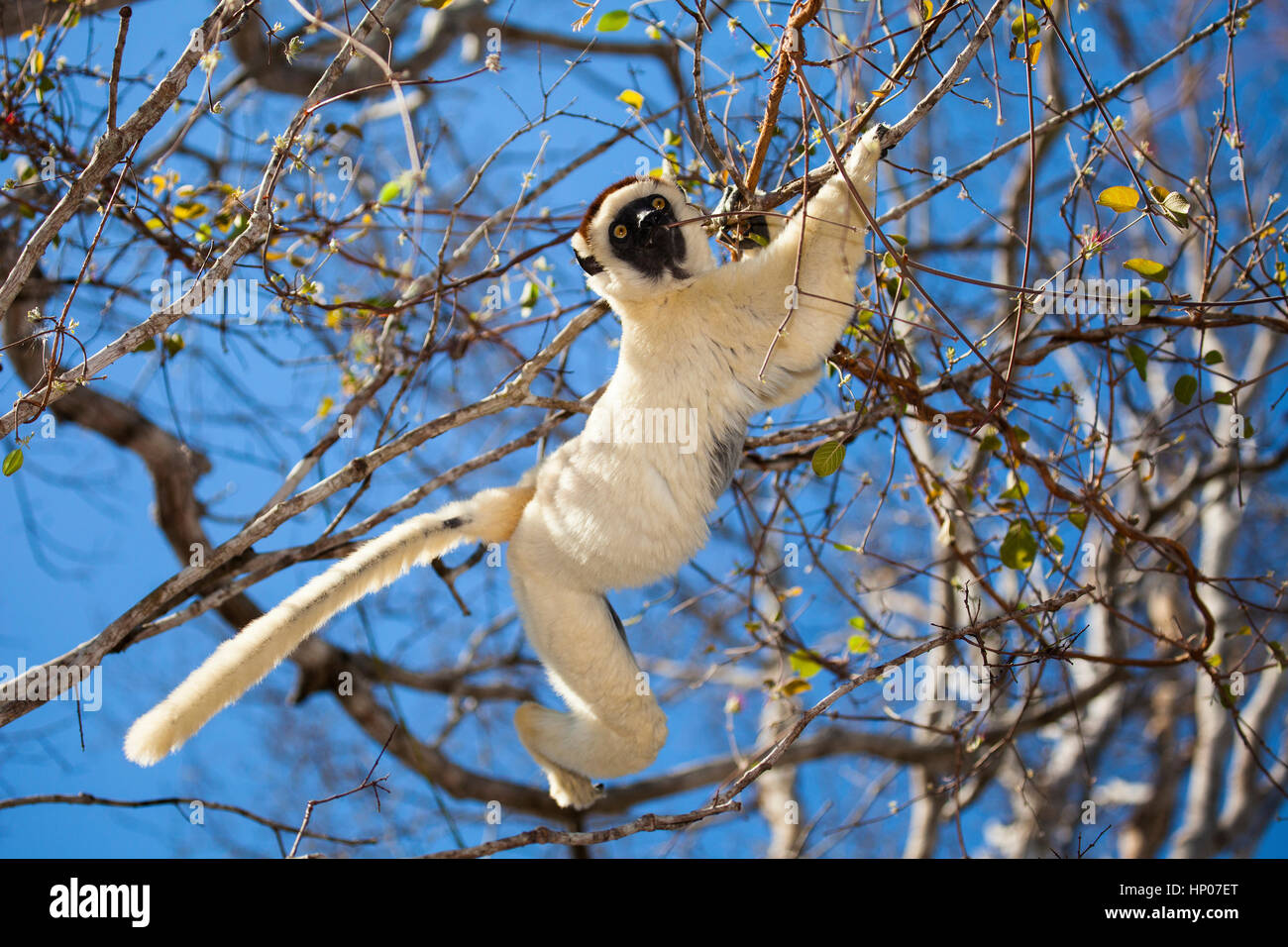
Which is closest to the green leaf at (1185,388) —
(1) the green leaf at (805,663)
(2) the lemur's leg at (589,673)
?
(1) the green leaf at (805,663)

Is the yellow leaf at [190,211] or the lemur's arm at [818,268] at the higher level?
the yellow leaf at [190,211]

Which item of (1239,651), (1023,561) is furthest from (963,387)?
(1239,651)

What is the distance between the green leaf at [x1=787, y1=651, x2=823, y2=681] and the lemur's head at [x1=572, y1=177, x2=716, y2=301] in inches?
50.2

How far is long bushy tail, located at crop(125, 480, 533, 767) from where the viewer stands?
246 cm

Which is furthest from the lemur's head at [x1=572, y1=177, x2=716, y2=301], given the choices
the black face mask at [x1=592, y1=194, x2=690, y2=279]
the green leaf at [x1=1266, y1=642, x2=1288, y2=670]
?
the green leaf at [x1=1266, y1=642, x2=1288, y2=670]

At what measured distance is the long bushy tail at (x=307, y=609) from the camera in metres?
2.46

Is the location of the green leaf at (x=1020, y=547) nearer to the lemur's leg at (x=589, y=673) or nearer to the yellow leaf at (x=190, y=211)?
the lemur's leg at (x=589, y=673)

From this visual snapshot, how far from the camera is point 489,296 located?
12.4 feet

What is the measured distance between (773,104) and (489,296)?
1.47 metres

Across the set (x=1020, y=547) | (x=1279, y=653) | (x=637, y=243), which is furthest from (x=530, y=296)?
(x=1279, y=653)

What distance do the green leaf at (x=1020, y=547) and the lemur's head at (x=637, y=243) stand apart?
1.15 metres

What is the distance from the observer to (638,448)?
271 cm

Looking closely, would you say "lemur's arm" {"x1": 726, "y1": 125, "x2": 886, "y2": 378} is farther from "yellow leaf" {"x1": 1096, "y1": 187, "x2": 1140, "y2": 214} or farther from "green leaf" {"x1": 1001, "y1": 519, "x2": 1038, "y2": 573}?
"green leaf" {"x1": 1001, "y1": 519, "x2": 1038, "y2": 573}

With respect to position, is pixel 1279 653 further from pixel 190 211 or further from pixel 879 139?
pixel 190 211
